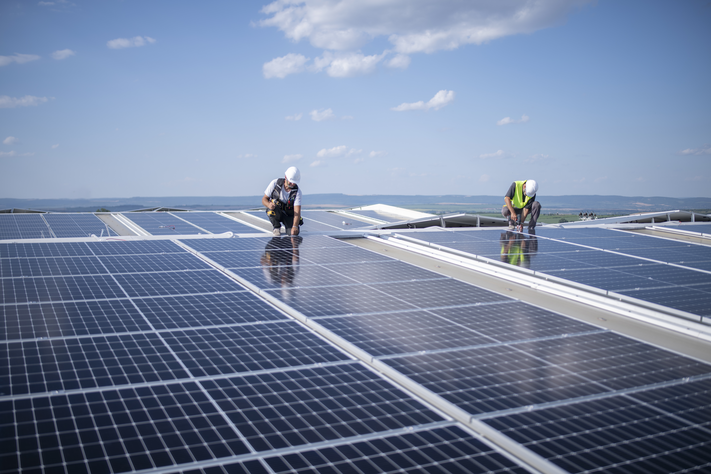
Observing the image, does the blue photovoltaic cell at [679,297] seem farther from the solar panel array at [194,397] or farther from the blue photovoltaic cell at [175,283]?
the blue photovoltaic cell at [175,283]

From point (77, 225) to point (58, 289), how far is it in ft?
49.9

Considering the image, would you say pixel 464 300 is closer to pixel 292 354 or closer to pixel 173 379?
pixel 292 354

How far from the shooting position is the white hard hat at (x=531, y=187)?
18078 mm

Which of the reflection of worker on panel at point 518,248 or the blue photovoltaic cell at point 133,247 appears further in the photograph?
the blue photovoltaic cell at point 133,247

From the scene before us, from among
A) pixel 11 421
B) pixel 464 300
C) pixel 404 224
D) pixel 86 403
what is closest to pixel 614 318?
pixel 464 300

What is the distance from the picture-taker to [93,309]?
23.7ft

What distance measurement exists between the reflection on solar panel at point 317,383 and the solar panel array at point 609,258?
7.36 ft

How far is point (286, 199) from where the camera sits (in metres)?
15.3

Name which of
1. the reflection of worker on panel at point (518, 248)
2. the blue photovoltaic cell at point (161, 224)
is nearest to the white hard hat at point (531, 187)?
the reflection of worker on panel at point (518, 248)

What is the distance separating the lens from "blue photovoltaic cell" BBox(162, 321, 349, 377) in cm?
554

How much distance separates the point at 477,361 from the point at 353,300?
273cm

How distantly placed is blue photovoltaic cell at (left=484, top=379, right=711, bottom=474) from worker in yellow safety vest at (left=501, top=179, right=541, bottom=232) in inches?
523

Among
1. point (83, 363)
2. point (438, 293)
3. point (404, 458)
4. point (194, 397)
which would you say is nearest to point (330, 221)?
point (438, 293)

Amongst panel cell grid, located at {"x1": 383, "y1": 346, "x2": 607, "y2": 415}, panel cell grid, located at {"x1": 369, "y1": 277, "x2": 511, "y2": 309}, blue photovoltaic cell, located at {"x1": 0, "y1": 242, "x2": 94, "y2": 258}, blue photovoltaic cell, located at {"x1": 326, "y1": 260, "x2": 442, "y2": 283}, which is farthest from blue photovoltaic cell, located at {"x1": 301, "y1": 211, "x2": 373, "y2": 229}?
panel cell grid, located at {"x1": 383, "y1": 346, "x2": 607, "y2": 415}
